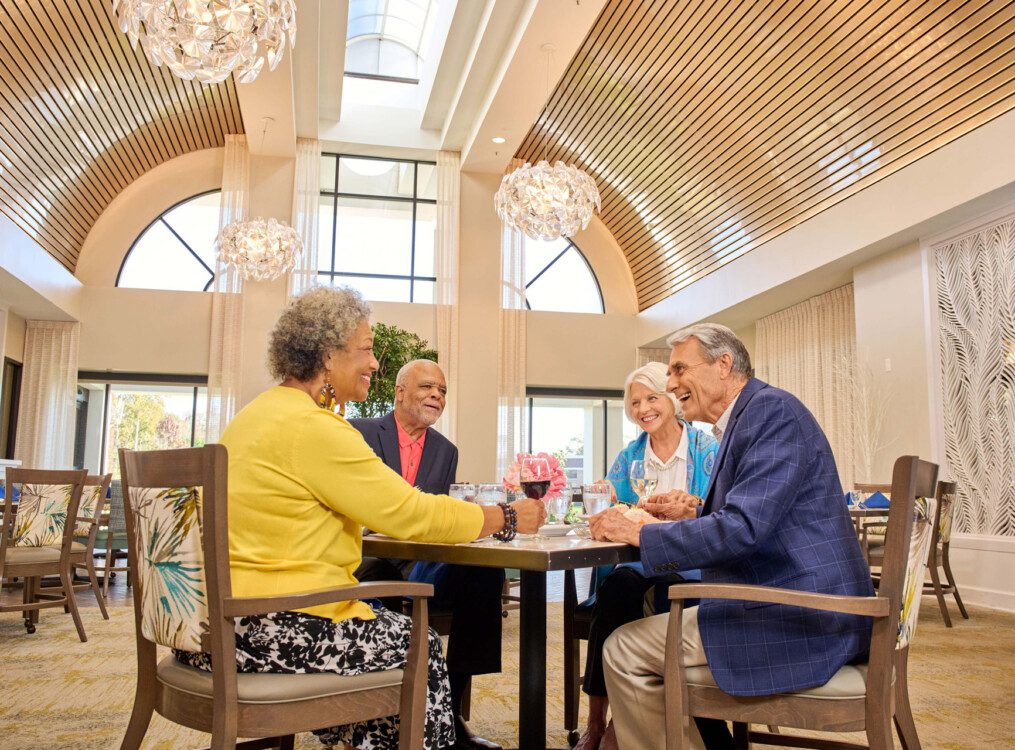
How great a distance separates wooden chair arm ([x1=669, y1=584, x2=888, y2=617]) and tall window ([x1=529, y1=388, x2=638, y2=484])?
1101 centimetres

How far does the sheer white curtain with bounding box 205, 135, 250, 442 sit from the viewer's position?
11141mm

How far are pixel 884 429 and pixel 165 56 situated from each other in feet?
23.5

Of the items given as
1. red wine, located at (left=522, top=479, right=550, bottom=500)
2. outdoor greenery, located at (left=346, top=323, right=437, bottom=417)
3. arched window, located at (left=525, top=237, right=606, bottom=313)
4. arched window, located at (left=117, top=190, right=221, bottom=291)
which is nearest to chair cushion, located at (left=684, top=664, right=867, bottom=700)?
red wine, located at (left=522, top=479, right=550, bottom=500)

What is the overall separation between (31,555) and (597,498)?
3775 mm

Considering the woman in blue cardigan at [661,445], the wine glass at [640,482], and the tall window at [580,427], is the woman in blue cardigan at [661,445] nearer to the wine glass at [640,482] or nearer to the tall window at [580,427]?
the wine glass at [640,482]

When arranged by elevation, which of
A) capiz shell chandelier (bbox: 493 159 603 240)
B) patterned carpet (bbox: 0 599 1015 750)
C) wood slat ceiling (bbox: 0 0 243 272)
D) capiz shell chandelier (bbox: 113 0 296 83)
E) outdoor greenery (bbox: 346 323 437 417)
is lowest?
patterned carpet (bbox: 0 599 1015 750)

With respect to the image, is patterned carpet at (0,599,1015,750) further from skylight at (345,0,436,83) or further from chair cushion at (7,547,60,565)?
skylight at (345,0,436,83)

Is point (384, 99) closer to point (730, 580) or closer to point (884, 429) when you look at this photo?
point (884, 429)

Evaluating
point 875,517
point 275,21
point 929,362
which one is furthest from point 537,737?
point 929,362

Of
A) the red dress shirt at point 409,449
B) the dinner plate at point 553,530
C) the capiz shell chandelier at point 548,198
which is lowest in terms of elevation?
the dinner plate at point 553,530

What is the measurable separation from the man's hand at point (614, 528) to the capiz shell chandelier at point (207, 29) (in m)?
3.01

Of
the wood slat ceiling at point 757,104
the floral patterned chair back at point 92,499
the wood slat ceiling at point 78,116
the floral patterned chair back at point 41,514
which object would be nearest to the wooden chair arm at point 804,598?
the floral patterned chair back at point 41,514

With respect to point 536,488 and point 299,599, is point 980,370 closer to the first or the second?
point 536,488

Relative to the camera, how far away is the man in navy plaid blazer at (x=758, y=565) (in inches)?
70.6
